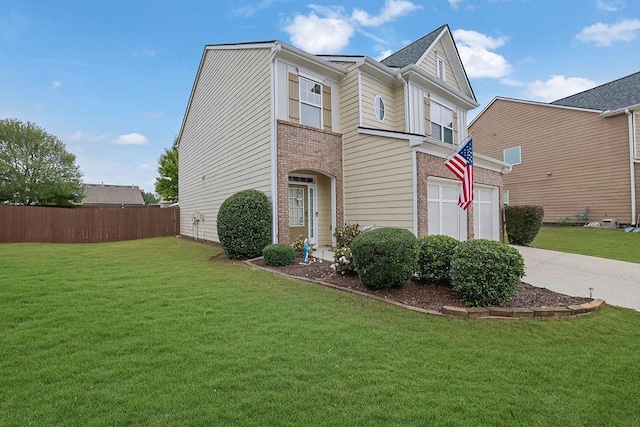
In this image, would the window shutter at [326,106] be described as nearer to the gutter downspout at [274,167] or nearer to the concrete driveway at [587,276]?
the gutter downspout at [274,167]

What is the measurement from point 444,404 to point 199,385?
2028 millimetres

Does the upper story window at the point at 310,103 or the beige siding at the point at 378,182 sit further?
the upper story window at the point at 310,103

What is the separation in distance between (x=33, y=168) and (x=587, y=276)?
4151 cm

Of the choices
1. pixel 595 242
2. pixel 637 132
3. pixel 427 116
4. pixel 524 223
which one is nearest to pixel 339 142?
pixel 427 116

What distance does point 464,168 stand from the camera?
25.8 ft

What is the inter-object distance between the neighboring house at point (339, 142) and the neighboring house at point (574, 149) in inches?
349

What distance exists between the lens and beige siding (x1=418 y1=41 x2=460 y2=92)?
13.7 m

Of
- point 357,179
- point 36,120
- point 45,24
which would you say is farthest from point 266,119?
point 36,120

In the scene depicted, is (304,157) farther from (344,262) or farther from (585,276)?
(585,276)

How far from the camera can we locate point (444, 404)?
2.64 meters

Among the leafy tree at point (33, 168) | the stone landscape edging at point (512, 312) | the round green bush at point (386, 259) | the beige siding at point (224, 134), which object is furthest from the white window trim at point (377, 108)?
the leafy tree at point (33, 168)

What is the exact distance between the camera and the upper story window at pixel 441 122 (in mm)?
13484

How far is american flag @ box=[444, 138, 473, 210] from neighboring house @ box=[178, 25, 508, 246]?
3.88 ft

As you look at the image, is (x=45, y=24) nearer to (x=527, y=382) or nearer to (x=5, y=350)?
(x=5, y=350)
